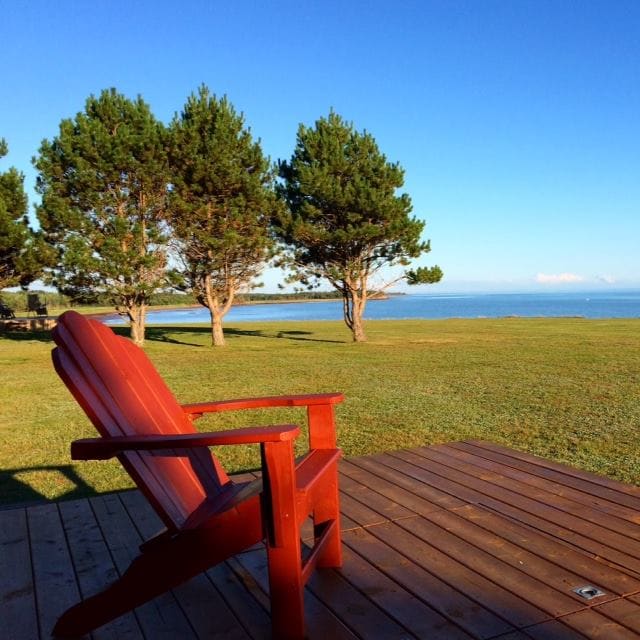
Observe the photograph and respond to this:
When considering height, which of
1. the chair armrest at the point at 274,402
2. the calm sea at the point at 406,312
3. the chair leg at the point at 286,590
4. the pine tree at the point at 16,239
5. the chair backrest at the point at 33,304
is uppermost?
the pine tree at the point at 16,239

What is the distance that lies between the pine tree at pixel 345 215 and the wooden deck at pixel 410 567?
14687 mm

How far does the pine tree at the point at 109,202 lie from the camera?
17375 mm

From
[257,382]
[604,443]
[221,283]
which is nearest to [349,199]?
[221,283]

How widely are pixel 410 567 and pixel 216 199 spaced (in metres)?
17.1

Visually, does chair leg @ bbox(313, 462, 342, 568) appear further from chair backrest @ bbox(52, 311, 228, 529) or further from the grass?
the grass

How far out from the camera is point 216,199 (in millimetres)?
18297

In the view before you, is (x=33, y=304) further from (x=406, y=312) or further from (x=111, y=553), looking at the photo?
(x=406, y=312)

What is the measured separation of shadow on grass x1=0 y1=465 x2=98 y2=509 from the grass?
1cm

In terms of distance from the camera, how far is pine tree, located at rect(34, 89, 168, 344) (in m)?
17.4

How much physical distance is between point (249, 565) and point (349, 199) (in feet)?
51.7

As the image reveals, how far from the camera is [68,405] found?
7.96 m

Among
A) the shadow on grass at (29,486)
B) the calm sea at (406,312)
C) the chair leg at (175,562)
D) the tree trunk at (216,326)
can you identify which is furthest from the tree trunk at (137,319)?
the calm sea at (406,312)

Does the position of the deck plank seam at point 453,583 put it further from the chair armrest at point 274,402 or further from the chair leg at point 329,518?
the chair armrest at point 274,402

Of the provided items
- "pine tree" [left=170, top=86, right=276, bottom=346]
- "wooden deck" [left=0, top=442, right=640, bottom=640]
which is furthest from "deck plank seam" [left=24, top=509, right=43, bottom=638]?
"pine tree" [left=170, top=86, right=276, bottom=346]
